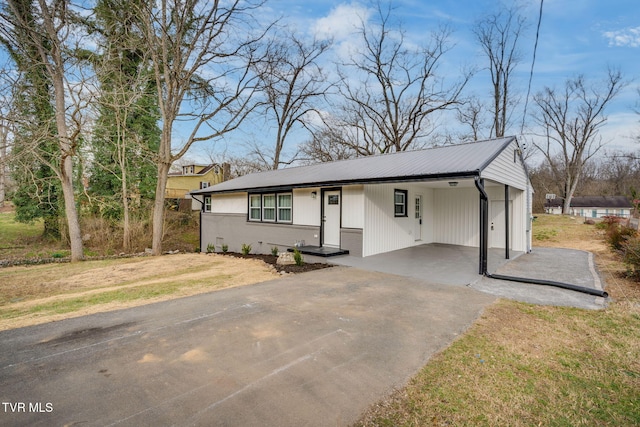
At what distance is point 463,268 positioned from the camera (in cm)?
764

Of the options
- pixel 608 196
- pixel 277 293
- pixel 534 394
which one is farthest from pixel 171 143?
pixel 608 196

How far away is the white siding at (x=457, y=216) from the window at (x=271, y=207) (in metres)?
6.06

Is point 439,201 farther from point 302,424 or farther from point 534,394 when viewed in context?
point 302,424

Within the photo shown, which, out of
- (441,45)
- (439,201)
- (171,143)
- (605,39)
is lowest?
(439,201)

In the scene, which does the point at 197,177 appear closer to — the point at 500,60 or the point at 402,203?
the point at 402,203

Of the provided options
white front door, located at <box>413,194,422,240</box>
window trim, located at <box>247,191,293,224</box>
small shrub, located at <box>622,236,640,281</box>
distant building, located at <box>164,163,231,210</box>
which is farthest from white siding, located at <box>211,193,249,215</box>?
distant building, located at <box>164,163,231,210</box>

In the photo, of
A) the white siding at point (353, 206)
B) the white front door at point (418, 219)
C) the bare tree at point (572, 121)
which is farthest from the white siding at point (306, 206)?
the bare tree at point (572, 121)

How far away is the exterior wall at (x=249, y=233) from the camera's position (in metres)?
11.1

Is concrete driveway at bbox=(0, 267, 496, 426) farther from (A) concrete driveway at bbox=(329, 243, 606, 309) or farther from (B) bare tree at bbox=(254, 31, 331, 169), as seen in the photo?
(B) bare tree at bbox=(254, 31, 331, 169)

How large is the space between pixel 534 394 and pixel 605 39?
12.3 meters

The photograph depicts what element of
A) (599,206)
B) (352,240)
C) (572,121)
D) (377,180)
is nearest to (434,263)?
(352,240)

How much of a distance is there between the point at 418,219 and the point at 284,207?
528cm

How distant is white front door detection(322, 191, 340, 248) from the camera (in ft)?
33.0

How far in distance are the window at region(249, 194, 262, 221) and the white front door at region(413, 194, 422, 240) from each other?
6.42m
